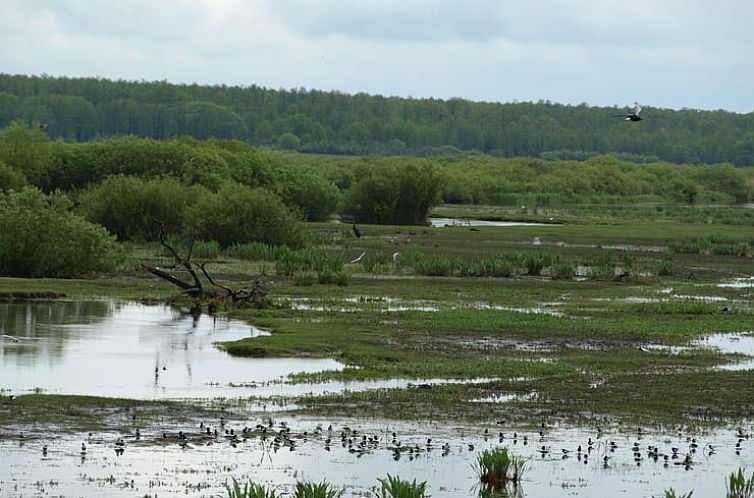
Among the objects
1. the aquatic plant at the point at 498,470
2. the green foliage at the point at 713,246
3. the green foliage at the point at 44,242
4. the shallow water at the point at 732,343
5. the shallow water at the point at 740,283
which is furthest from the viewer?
the green foliage at the point at 713,246

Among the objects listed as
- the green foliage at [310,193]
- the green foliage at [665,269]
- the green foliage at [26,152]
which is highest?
the green foliage at [26,152]

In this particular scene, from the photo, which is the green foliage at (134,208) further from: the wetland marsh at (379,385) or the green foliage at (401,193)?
the green foliage at (401,193)

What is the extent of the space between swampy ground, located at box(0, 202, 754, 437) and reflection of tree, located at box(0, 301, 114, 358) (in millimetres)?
1633

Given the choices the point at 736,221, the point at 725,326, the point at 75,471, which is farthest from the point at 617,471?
the point at 736,221

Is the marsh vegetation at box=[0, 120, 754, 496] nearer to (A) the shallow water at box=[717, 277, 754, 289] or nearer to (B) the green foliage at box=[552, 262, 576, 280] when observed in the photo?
(B) the green foliage at box=[552, 262, 576, 280]

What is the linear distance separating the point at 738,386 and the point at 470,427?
591 cm

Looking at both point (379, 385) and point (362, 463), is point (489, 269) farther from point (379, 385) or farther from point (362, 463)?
point (362, 463)

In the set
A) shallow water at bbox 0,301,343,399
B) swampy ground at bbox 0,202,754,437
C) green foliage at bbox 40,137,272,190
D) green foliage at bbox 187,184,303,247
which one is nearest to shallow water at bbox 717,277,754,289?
swampy ground at bbox 0,202,754,437

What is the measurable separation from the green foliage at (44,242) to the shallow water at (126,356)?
22.4 feet

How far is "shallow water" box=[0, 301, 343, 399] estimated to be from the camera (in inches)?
837

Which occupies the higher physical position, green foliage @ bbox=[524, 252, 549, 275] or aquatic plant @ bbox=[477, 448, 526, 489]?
green foliage @ bbox=[524, 252, 549, 275]

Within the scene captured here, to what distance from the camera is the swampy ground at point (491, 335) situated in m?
19.7

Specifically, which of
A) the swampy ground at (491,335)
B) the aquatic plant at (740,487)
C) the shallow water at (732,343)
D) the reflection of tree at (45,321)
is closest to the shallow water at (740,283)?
the swampy ground at (491,335)

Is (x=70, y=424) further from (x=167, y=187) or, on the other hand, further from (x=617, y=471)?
(x=167, y=187)
